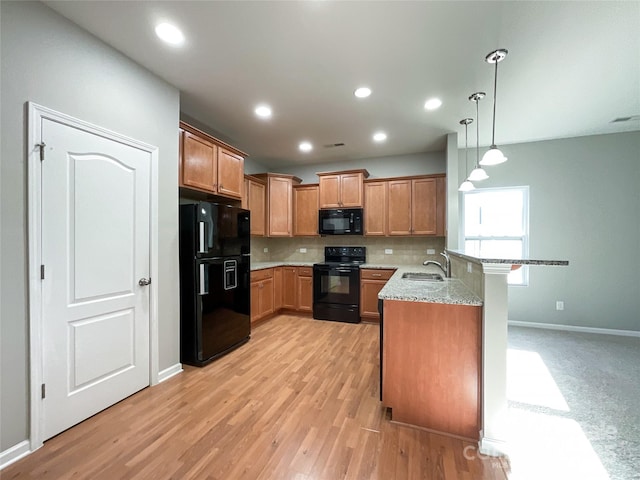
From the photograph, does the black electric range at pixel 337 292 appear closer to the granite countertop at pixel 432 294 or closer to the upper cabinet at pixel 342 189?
the upper cabinet at pixel 342 189

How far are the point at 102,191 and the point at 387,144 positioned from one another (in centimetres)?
364

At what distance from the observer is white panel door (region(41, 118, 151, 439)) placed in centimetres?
168

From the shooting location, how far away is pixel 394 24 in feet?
5.86

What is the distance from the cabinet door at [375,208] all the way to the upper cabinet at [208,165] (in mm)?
2159

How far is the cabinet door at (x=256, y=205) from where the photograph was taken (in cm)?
431

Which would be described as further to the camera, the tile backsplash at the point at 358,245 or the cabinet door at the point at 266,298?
the tile backsplash at the point at 358,245

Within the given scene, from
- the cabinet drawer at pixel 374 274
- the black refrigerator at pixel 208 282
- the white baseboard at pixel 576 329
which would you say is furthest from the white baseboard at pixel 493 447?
the white baseboard at pixel 576 329

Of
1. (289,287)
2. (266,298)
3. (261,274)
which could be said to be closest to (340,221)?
(289,287)

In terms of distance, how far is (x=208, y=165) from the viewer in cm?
297

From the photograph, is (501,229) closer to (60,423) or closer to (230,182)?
(230,182)

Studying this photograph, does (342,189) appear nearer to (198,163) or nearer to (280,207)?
(280,207)

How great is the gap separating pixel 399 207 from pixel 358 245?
1027 millimetres

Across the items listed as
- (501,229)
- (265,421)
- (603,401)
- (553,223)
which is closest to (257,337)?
(265,421)

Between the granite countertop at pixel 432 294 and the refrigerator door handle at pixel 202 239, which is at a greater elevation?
the refrigerator door handle at pixel 202 239
